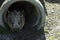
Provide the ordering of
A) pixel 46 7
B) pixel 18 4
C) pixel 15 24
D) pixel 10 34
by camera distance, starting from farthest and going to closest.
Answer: pixel 46 7
pixel 18 4
pixel 10 34
pixel 15 24

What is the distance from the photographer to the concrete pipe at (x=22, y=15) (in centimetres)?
496

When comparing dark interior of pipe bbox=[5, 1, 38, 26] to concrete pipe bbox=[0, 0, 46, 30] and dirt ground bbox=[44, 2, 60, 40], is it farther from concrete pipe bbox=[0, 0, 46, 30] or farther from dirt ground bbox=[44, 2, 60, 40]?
dirt ground bbox=[44, 2, 60, 40]

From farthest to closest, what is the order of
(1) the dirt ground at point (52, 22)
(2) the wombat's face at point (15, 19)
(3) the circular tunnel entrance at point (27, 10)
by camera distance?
1. (3) the circular tunnel entrance at point (27, 10)
2. (1) the dirt ground at point (52, 22)
3. (2) the wombat's face at point (15, 19)

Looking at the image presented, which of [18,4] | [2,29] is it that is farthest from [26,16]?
[2,29]

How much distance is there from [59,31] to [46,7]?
1220 millimetres

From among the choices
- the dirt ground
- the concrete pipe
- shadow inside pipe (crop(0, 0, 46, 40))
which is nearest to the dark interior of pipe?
the concrete pipe

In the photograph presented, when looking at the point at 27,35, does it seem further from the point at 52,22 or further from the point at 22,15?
the point at 52,22

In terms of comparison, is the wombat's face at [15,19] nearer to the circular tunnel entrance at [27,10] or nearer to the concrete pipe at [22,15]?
the concrete pipe at [22,15]

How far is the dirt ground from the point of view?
207 inches

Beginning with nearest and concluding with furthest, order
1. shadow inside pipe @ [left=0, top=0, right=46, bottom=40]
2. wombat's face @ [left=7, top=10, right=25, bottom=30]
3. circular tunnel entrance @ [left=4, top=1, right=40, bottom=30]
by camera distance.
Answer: wombat's face @ [left=7, top=10, right=25, bottom=30]
shadow inside pipe @ [left=0, top=0, right=46, bottom=40]
circular tunnel entrance @ [left=4, top=1, right=40, bottom=30]

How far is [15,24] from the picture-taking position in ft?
16.0

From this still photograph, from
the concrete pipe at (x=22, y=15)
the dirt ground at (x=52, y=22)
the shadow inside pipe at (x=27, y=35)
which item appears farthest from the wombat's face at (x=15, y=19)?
the dirt ground at (x=52, y=22)

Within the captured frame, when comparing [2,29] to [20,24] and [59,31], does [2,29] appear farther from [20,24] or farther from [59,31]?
[59,31]

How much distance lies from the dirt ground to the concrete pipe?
0.30 meters
